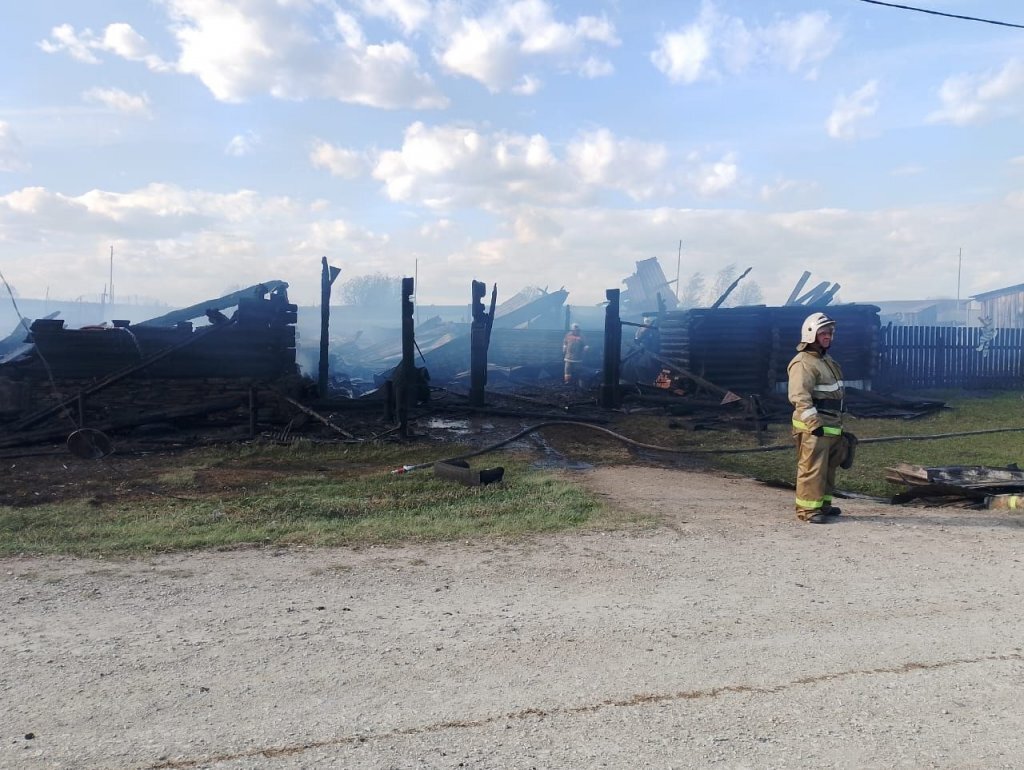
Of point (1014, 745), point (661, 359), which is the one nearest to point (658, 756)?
point (1014, 745)

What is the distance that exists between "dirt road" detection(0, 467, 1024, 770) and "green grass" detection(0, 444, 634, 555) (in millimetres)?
483

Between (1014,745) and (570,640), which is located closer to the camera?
(1014,745)

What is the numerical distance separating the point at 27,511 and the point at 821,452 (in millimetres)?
7098

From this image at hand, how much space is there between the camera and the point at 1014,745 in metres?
3.04

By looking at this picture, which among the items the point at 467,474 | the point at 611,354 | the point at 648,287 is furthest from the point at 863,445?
the point at 648,287

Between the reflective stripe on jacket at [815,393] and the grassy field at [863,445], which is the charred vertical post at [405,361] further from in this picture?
the reflective stripe on jacket at [815,393]

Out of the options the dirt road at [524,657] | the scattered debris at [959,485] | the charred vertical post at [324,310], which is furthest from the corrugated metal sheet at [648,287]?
the dirt road at [524,657]

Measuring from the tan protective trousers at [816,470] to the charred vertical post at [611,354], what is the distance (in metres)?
9.42

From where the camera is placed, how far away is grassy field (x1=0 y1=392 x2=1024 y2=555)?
6.31 meters

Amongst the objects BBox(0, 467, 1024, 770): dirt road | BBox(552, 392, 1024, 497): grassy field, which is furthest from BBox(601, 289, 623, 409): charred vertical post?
BBox(0, 467, 1024, 770): dirt road

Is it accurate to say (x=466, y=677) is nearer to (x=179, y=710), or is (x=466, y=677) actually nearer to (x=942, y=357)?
(x=179, y=710)

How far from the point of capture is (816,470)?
683 centimetres

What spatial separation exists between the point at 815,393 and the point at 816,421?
325 millimetres

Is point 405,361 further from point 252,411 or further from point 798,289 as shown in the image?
point 798,289
